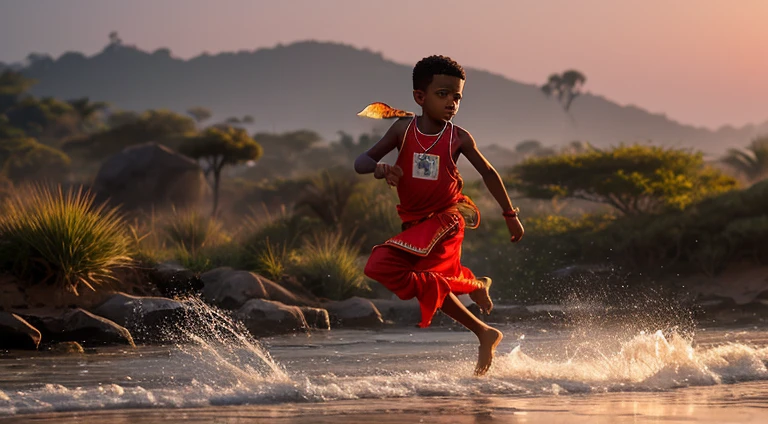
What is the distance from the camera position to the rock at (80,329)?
10382 mm

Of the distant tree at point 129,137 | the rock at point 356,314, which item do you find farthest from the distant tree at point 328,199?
the distant tree at point 129,137

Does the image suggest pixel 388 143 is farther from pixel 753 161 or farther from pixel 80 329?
pixel 753 161

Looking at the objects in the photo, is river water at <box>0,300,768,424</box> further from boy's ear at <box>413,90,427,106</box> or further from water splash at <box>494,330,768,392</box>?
boy's ear at <box>413,90,427,106</box>

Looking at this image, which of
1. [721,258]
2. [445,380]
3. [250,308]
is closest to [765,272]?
[721,258]

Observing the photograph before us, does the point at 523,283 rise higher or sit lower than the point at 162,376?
higher

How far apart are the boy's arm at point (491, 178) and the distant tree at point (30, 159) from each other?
4798 cm

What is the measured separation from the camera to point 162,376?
7.53 metres

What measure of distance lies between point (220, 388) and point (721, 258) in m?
12.5

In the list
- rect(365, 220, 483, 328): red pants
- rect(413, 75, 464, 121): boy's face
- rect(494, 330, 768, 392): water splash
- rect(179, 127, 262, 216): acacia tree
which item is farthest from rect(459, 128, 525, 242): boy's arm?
rect(179, 127, 262, 216): acacia tree

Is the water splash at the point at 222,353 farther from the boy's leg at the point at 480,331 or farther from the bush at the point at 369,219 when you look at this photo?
the bush at the point at 369,219

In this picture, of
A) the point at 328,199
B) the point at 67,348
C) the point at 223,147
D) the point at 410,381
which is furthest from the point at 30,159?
the point at 410,381

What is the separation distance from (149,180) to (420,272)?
24.9 metres

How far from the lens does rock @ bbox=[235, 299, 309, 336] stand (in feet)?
39.0

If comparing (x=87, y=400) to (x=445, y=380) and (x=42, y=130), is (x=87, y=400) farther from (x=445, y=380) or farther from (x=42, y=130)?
(x=42, y=130)
